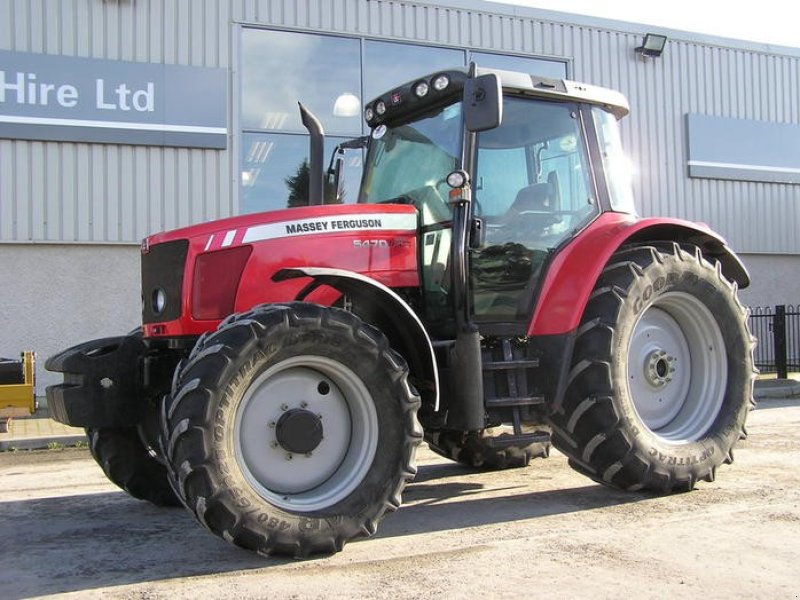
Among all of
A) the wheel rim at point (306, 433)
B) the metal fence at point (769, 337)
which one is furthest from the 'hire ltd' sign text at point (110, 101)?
the metal fence at point (769, 337)

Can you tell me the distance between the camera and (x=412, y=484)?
599 centimetres

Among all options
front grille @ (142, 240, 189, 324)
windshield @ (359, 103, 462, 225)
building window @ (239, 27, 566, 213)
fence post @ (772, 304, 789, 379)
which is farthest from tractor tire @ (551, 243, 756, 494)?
fence post @ (772, 304, 789, 379)

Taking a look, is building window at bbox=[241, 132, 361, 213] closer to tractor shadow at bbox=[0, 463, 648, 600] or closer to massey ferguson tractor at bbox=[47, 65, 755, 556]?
massey ferguson tractor at bbox=[47, 65, 755, 556]

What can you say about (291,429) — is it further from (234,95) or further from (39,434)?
(234,95)

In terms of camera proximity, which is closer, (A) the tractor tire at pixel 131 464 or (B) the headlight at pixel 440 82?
(B) the headlight at pixel 440 82

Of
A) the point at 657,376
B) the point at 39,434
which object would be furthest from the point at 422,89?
the point at 39,434

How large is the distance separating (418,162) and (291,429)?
2056 millimetres

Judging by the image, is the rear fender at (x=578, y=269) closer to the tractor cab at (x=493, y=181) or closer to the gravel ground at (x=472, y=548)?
the tractor cab at (x=493, y=181)

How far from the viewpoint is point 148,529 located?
Result: 4.77 m

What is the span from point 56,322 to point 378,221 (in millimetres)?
8943

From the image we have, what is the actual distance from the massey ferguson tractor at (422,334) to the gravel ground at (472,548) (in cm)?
24

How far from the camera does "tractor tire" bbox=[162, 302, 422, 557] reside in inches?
147

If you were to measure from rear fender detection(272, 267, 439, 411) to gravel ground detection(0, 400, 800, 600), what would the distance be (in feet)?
2.66

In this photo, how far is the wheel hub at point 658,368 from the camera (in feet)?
17.8
